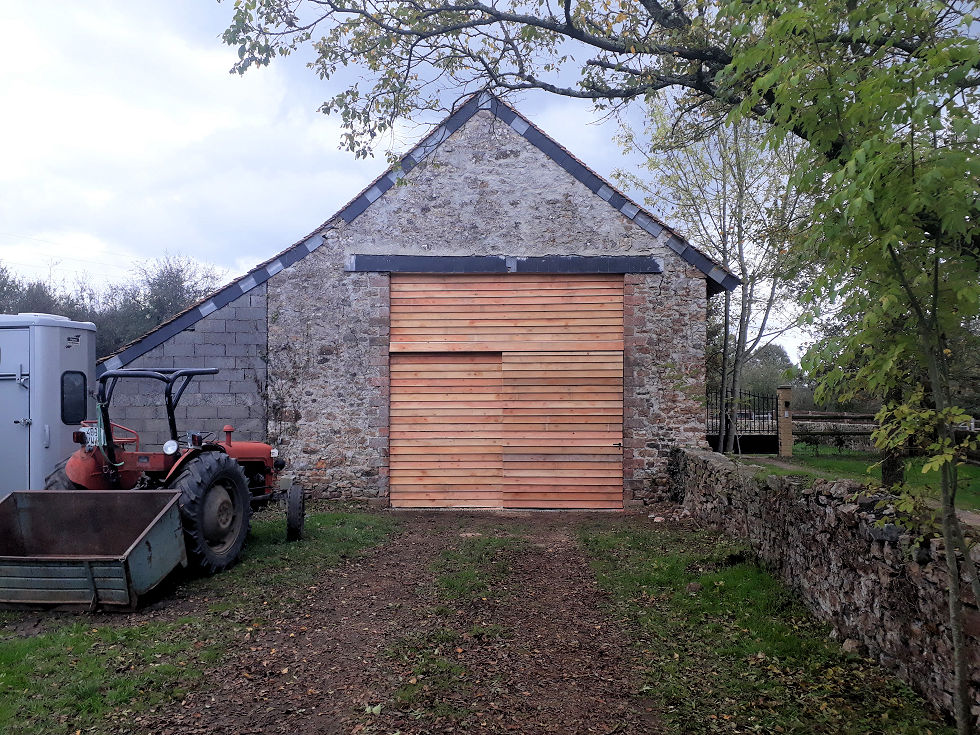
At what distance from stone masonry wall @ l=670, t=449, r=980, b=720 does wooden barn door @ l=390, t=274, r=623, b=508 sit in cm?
387

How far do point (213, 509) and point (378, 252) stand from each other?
17.7 ft

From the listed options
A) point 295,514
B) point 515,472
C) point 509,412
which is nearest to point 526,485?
point 515,472

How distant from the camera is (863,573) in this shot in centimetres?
418

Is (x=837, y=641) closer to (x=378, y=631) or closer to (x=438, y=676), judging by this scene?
(x=438, y=676)

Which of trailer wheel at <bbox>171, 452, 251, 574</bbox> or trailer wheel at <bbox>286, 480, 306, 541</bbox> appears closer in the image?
trailer wheel at <bbox>171, 452, 251, 574</bbox>

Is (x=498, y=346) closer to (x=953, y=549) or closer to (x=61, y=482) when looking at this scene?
(x=61, y=482)

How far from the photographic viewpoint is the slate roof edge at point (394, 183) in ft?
33.2

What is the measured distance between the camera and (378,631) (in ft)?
15.6

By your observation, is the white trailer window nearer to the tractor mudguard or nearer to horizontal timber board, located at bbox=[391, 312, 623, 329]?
the tractor mudguard

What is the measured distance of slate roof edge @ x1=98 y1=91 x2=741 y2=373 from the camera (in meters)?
10.1

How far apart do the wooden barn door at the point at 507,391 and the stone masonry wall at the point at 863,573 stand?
3867mm

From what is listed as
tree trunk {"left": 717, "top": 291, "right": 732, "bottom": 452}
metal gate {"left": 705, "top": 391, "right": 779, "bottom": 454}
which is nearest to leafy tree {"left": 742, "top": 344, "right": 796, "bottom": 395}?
metal gate {"left": 705, "top": 391, "right": 779, "bottom": 454}

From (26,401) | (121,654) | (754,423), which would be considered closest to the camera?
(121,654)

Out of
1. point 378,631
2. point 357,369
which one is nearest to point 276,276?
point 357,369
